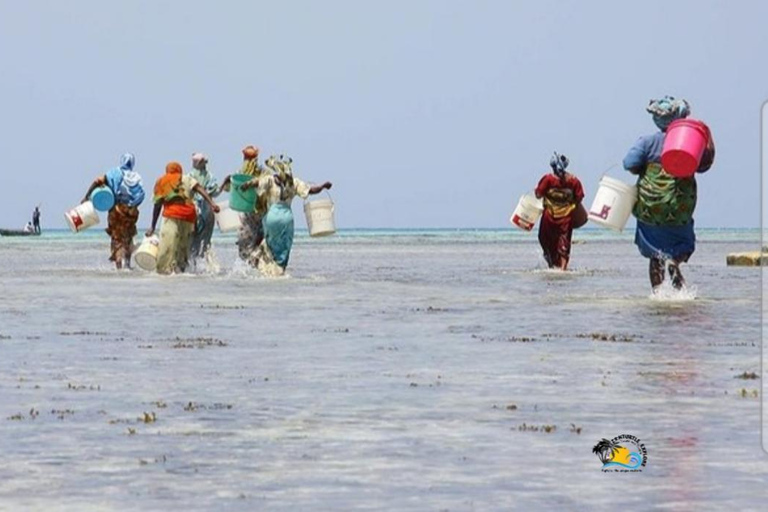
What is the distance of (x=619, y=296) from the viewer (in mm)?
21891

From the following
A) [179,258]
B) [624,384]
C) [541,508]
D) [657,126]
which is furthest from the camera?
[179,258]

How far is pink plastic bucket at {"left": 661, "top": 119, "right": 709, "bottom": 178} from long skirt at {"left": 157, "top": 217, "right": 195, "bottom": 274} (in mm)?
9662

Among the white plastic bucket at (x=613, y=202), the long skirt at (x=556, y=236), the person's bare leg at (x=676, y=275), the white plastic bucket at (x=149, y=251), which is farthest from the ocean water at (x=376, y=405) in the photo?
the long skirt at (x=556, y=236)

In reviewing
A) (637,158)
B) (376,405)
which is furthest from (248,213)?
(376,405)

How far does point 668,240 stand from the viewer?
19.1 m

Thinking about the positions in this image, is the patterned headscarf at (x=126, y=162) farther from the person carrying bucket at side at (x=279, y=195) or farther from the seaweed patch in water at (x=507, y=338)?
the seaweed patch in water at (x=507, y=338)

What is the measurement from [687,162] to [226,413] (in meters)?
9.77

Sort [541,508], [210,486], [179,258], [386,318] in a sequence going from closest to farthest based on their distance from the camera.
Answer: [541,508] < [210,486] < [386,318] < [179,258]

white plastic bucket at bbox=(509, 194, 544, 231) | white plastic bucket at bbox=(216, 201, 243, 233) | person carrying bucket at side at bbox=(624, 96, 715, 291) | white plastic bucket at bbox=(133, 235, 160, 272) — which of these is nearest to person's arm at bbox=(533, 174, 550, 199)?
white plastic bucket at bbox=(509, 194, 544, 231)

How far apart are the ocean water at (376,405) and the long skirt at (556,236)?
792cm

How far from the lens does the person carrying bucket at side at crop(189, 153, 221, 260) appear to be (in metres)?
27.1

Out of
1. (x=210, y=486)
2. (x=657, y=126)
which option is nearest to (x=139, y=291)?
(x=657, y=126)

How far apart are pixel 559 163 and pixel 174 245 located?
19.5 feet

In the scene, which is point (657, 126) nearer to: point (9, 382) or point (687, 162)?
point (687, 162)
